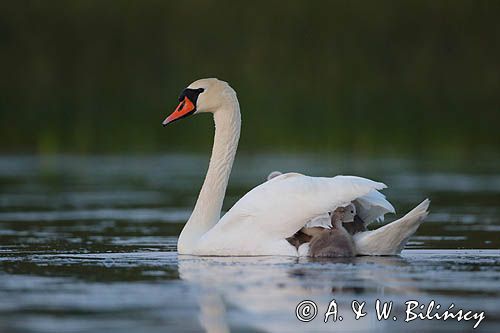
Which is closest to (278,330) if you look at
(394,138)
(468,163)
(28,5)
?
(468,163)

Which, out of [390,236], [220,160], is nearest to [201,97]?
[220,160]

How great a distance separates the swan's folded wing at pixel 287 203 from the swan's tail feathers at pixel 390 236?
30 cm

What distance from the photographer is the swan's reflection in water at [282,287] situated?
8766 mm

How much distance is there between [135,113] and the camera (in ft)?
138

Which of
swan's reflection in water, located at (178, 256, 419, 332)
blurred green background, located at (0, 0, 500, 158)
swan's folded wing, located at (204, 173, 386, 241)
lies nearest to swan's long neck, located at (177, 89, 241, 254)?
swan's folded wing, located at (204, 173, 386, 241)

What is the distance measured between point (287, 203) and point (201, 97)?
1.81 m

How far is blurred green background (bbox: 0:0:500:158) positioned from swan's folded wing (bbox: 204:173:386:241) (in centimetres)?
1514

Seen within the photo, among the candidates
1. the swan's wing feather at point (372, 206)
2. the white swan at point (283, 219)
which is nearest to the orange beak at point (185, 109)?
the white swan at point (283, 219)

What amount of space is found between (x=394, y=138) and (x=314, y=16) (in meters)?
30.2

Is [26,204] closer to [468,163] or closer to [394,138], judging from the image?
[468,163]

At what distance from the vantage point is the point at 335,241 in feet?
37.0

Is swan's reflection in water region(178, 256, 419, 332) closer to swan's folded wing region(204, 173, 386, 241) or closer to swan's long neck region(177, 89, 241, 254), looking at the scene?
swan's folded wing region(204, 173, 386, 241)

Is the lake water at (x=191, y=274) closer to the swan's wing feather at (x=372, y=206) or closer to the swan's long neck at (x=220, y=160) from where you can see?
the swan's wing feather at (x=372, y=206)

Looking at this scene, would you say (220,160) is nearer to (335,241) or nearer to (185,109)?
(185,109)
